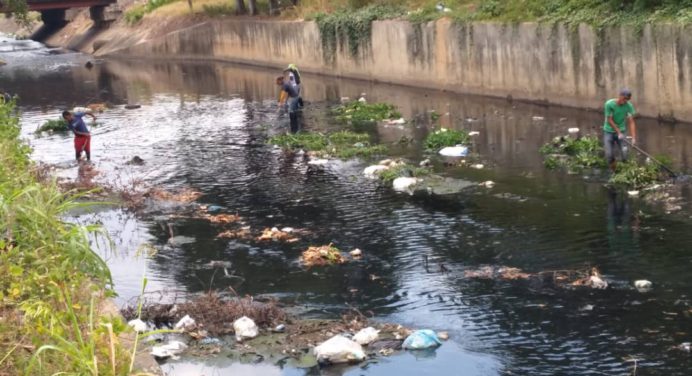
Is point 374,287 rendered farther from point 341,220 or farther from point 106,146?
point 106,146

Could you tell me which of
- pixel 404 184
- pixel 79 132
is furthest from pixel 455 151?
pixel 79 132

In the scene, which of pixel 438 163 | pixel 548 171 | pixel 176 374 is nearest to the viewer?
pixel 176 374

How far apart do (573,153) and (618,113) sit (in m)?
2.71

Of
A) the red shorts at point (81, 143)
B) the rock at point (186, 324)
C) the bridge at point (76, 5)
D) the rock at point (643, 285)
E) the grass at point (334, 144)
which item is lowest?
the rock at point (643, 285)

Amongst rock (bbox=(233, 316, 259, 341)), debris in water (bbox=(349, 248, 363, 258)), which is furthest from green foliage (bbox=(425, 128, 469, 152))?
rock (bbox=(233, 316, 259, 341))

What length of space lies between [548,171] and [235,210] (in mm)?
5677

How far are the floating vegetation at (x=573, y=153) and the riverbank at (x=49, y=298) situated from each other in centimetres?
1004

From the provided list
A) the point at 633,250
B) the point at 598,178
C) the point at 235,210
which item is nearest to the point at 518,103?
the point at 598,178

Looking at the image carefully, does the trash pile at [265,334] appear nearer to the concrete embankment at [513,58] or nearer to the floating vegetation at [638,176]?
the floating vegetation at [638,176]

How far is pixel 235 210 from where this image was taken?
1527 cm

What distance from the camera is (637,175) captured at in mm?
15008

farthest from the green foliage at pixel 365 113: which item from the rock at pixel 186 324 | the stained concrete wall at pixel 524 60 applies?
the rock at pixel 186 324

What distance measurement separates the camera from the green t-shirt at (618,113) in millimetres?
→ 15109

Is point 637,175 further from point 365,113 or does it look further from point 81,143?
point 81,143
